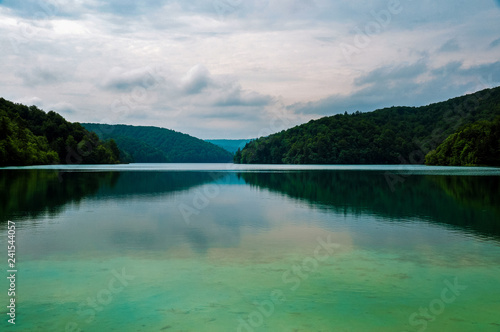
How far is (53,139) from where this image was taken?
132750mm

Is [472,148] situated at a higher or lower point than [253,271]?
higher

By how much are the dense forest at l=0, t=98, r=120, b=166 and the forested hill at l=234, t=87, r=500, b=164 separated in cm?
7652

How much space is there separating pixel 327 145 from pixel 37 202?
6078 inches

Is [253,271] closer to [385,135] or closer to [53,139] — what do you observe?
[53,139]

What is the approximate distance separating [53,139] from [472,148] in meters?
122

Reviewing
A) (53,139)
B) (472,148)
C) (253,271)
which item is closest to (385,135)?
(472,148)

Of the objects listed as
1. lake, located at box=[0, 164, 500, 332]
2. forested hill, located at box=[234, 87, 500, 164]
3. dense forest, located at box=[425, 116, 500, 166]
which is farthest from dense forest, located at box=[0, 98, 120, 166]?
dense forest, located at box=[425, 116, 500, 166]

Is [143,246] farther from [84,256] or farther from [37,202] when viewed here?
[37,202]

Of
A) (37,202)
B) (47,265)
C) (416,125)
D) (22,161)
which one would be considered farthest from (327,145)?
(47,265)

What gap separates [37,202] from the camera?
2234 centimetres

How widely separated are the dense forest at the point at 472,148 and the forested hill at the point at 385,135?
27271mm

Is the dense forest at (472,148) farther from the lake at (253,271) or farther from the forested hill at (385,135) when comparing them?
the lake at (253,271)

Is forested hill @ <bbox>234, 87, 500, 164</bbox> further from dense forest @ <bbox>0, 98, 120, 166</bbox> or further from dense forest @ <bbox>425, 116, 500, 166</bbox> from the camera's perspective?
dense forest @ <bbox>0, 98, 120, 166</bbox>

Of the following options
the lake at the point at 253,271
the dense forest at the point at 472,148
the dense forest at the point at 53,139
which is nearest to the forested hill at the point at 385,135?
the dense forest at the point at 472,148
